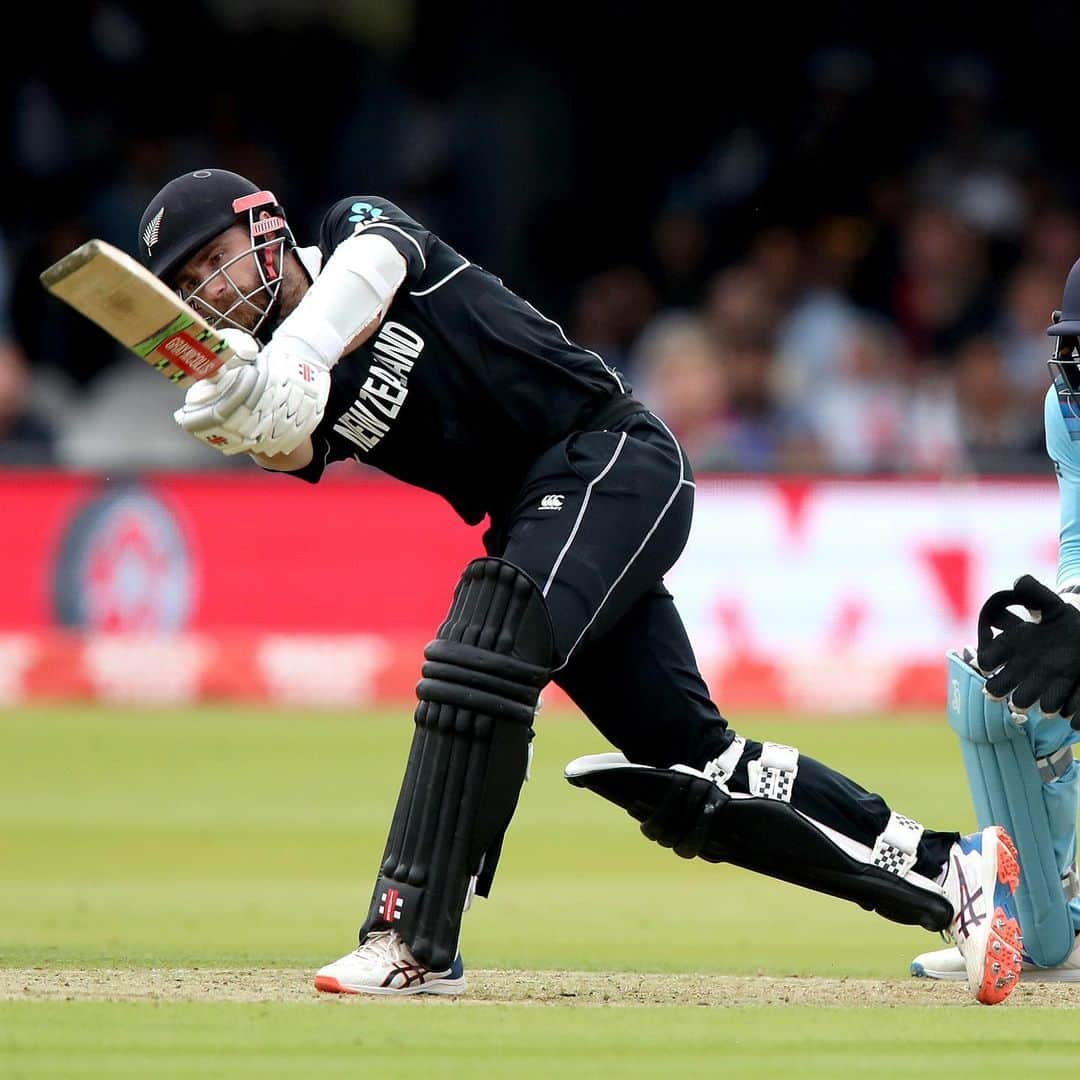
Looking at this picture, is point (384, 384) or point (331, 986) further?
point (384, 384)

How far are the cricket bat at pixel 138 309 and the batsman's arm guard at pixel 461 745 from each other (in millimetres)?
697

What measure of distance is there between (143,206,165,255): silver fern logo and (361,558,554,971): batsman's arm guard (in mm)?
942

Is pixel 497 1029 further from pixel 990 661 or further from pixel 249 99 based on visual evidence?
pixel 249 99

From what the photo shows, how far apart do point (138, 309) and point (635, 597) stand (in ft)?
3.90

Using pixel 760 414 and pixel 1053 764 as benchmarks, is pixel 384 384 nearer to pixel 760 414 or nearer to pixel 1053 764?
pixel 1053 764

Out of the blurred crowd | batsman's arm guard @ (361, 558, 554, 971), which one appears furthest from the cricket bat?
the blurred crowd

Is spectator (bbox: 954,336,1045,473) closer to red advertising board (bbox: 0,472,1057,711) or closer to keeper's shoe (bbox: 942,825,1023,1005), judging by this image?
red advertising board (bbox: 0,472,1057,711)

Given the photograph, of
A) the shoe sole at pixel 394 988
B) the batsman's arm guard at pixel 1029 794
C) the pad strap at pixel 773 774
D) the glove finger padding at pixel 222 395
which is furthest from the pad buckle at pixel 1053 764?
the glove finger padding at pixel 222 395

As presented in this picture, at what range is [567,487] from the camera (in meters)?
4.71

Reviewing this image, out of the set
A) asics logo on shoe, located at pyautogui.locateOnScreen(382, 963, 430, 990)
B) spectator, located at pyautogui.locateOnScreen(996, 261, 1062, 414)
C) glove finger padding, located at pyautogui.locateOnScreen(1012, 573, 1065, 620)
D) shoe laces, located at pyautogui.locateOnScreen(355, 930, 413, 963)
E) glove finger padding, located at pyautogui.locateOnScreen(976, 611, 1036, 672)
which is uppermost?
spectator, located at pyautogui.locateOnScreen(996, 261, 1062, 414)

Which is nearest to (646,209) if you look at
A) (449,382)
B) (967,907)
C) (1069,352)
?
(1069,352)

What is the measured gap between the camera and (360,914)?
19.5 ft

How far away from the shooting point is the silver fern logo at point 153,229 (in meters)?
4.65

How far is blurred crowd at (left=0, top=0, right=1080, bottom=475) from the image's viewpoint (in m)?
11.9
